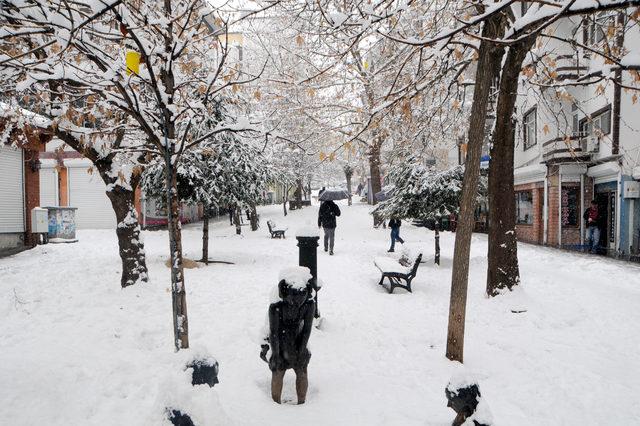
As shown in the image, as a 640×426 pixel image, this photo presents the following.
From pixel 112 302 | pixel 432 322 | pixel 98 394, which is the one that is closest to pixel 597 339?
pixel 432 322

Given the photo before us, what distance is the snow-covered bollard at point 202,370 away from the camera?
10.3 feet

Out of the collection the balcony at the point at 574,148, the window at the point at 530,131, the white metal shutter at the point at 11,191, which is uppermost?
the window at the point at 530,131

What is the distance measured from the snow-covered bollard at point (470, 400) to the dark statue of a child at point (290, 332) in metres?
1.35

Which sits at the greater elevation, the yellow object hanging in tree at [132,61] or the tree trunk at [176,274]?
the yellow object hanging in tree at [132,61]

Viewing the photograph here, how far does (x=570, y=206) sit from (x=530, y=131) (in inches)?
210

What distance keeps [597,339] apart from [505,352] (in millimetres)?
1621

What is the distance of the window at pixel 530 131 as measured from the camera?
821 inches

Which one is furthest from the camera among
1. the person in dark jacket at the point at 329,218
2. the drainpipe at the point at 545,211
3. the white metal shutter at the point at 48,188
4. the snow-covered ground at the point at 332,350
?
the white metal shutter at the point at 48,188

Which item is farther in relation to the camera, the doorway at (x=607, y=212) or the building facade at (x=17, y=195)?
the doorway at (x=607, y=212)

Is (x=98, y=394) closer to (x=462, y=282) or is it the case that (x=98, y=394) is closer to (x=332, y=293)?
(x=462, y=282)

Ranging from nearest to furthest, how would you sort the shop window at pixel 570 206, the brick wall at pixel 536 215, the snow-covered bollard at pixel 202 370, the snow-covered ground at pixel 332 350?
1. the snow-covered bollard at pixel 202 370
2. the snow-covered ground at pixel 332 350
3. the shop window at pixel 570 206
4. the brick wall at pixel 536 215

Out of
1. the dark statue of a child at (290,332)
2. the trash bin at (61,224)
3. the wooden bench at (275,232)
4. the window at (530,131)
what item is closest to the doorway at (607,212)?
the window at (530,131)

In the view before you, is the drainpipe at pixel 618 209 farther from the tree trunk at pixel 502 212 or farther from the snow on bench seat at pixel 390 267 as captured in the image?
the snow on bench seat at pixel 390 267

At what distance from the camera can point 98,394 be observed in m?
4.21
